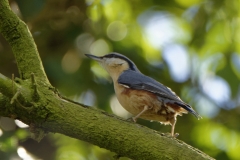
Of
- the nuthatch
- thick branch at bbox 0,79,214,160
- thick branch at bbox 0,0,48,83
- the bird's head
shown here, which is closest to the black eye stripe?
the bird's head

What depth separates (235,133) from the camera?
4.34 metres

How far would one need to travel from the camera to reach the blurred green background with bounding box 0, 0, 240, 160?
4023 millimetres

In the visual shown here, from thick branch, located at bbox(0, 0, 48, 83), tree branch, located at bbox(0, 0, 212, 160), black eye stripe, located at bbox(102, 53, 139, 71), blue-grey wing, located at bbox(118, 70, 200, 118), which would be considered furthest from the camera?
black eye stripe, located at bbox(102, 53, 139, 71)

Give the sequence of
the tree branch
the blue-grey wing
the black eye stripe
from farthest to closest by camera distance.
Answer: the black eye stripe
the blue-grey wing
the tree branch

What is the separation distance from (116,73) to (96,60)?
0.22m

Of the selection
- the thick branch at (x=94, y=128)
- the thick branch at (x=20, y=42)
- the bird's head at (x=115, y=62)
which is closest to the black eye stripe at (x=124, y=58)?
the bird's head at (x=115, y=62)

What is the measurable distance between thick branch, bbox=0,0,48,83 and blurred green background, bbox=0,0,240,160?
0.86m

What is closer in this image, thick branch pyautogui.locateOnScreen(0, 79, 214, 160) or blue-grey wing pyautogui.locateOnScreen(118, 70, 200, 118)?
thick branch pyautogui.locateOnScreen(0, 79, 214, 160)

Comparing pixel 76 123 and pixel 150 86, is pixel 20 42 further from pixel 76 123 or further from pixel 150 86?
pixel 150 86

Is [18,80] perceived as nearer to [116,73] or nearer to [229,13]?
[116,73]

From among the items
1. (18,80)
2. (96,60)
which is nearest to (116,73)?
(96,60)

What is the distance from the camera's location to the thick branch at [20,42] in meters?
2.64

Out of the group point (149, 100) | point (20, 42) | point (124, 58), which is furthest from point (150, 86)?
point (20, 42)

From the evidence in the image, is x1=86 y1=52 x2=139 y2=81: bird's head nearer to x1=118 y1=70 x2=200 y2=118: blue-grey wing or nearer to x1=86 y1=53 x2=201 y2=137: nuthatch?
x1=118 y1=70 x2=200 y2=118: blue-grey wing
